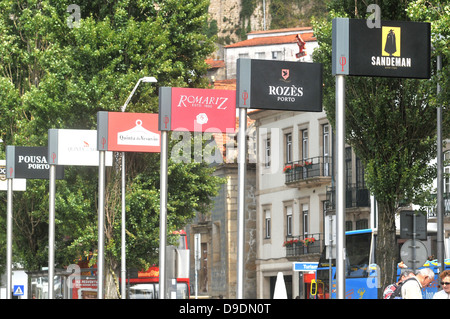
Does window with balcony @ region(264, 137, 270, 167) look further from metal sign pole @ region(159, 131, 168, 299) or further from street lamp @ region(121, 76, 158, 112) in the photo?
metal sign pole @ region(159, 131, 168, 299)

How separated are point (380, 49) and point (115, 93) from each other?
24.8m

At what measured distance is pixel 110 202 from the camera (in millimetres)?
43250

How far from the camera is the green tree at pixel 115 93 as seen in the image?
40.8m

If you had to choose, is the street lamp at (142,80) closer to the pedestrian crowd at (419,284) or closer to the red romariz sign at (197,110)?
the red romariz sign at (197,110)

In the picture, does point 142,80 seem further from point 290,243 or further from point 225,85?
point 225,85

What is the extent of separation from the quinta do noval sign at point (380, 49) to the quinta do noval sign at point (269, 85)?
118 centimetres

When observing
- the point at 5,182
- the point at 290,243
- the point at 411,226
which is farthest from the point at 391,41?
the point at 290,243

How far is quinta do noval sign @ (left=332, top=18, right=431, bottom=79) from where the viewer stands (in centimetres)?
1698

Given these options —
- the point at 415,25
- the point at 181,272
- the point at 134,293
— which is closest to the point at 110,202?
the point at 134,293

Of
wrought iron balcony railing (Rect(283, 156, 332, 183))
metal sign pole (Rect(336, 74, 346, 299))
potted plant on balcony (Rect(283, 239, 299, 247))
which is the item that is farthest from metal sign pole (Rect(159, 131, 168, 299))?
potted plant on balcony (Rect(283, 239, 299, 247))

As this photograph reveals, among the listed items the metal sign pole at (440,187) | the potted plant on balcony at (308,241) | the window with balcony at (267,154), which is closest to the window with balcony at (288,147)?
the window with balcony at (267,154)
